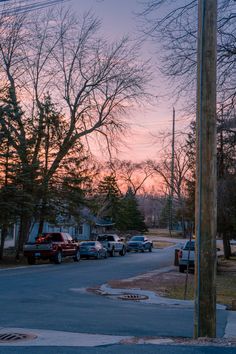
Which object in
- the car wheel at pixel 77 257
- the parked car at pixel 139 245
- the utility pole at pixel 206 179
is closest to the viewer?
the utility pole at pixel 206 179

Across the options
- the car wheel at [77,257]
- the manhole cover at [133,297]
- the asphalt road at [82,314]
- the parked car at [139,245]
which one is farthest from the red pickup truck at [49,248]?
the parked car at [139,245]

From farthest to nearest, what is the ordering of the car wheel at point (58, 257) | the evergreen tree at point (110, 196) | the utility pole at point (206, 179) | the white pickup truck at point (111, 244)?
the evergreen tree at point (110, 196) → the white pickup truck at point (111, 244) → the car wheel at point (58, 257) → the utility pole at point (206, 179)

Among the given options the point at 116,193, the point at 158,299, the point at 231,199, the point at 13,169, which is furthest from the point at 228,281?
the point at 116,193

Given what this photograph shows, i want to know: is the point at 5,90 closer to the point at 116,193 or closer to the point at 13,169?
the point at 13,169

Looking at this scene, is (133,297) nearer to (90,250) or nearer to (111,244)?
(90,250)

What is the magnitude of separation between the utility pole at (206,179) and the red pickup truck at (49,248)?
81.4ft

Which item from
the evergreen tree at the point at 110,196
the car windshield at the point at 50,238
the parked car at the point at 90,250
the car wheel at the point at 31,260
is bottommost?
the car wheel at the point at 31,260

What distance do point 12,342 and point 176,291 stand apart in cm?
1131

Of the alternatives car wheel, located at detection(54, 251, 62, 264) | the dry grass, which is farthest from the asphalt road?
car wheel, located at detection(54, 251, 62, 264)

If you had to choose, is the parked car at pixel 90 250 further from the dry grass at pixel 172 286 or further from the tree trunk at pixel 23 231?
the dry grass at pixel 172 286

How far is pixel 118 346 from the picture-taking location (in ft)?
28.9

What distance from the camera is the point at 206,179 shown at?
895 centimetres

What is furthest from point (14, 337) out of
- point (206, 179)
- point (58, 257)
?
point (58, 257)

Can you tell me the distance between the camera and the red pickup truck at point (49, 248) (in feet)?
109
